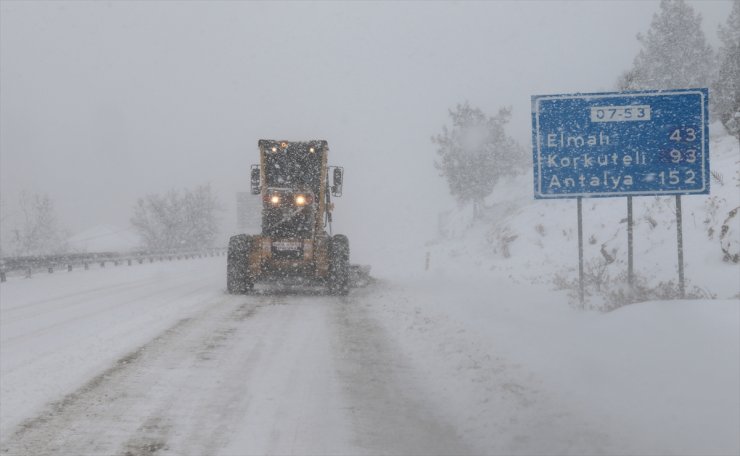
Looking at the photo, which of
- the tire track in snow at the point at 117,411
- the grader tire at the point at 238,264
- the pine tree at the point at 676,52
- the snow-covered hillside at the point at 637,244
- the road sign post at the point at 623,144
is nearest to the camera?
the tire track in snow at the point at 117,411

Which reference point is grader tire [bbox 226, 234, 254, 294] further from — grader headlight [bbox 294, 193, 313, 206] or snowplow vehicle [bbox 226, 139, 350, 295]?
grader headlight [bbox 294, 193, 313, 206]

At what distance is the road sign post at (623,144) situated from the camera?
9.98 m

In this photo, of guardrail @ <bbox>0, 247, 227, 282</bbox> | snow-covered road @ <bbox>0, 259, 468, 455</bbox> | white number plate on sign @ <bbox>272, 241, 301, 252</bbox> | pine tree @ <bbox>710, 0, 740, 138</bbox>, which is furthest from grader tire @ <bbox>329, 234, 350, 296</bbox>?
guardrail @ <bbox>0, 247, 227, 282</bbox>

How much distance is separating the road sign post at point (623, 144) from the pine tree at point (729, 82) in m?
3.81

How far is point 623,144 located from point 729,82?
25085mm

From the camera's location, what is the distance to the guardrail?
25250mm

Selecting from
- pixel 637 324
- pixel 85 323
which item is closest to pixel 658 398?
pixel 637 324

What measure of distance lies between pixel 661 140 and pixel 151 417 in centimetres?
864

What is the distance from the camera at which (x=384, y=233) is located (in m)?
157

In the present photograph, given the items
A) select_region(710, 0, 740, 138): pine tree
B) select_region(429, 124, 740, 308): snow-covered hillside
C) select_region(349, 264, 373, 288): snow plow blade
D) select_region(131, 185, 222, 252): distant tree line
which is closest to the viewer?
select_region(429, 124, 740, 308): snow-covered hillside

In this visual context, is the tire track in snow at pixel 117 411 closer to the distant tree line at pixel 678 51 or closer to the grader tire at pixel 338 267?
the grader tire at pixel 338 267

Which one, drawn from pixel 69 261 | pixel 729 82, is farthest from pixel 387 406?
pixel 729 82

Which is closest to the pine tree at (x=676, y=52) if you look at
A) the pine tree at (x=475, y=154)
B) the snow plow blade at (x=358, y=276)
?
the pine tree at (x=475, y=154)

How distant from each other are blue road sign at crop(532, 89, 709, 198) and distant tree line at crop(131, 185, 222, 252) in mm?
72597
